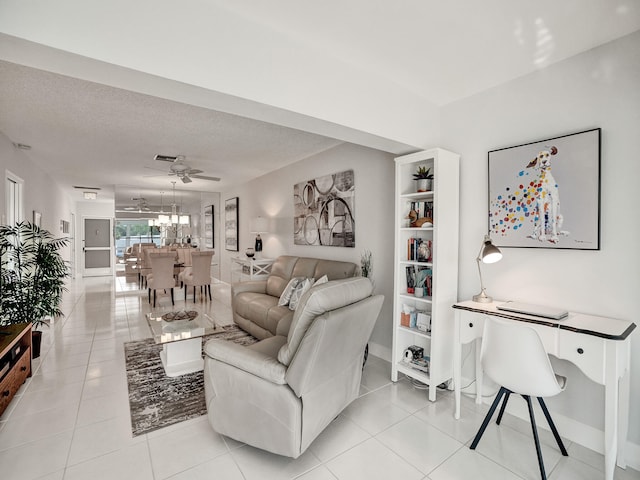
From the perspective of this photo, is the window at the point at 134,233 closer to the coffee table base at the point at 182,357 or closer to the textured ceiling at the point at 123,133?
the textured ceiling at the point at 123,133

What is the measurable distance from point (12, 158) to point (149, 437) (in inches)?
161

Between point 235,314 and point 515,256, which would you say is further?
point 235,314

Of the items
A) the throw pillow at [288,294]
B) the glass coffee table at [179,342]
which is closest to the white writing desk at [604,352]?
the throw pillow at [288,294]

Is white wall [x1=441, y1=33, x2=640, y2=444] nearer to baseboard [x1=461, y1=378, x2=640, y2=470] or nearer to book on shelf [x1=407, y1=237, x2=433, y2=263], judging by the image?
baseboard [x1=461, y1=378, x2=640, y2=470]

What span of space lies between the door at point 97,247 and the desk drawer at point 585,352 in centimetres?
1175

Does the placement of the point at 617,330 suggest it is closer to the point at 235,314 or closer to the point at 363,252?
the point at 363,252

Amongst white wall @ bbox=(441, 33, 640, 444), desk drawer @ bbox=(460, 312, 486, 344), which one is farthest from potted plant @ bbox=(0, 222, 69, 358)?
white wall @ bbox=(441, 33, 640, 444)

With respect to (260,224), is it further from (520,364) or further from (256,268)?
(520,364)

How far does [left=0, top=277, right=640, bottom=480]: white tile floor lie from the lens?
6.00 feet

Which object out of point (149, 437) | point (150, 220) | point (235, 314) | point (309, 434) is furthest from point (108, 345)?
point (150, 220)

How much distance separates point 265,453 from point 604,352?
6.73ft

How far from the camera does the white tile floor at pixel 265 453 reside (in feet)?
6.00

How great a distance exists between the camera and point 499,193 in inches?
99.3

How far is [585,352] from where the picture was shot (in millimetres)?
1779
